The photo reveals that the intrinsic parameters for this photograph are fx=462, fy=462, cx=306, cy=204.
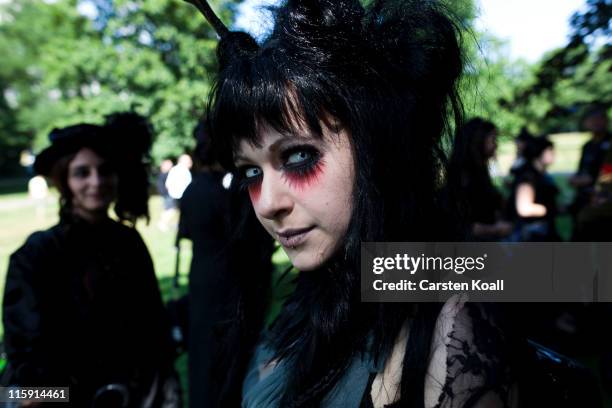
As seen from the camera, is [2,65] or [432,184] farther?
[2,65]

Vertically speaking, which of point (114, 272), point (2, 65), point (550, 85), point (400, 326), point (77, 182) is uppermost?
point (2, 65)

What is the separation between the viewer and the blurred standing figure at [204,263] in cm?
314

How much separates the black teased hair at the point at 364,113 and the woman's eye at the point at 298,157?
0.20 feet

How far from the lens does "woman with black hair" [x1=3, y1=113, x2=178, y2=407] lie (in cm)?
199

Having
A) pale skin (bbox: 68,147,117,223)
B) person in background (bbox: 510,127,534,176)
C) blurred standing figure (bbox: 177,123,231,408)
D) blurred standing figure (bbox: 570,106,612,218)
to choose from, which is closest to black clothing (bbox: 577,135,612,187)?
blurred standing figure (bbox: 570,106,612,218)

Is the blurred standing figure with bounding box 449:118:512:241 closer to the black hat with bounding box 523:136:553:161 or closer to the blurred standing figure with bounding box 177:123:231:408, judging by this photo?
the black hat with bounding box 523:136:553:161

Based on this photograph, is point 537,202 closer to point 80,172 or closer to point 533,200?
point 533,200

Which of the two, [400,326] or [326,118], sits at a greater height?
[326,118]

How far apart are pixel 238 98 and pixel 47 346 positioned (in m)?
1.58

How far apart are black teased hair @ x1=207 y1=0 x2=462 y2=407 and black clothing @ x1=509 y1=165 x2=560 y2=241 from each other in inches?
129

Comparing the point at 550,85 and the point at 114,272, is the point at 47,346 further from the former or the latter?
the point at 550,85

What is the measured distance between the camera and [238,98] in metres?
1.07

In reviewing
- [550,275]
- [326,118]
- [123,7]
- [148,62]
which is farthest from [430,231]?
[123,7]

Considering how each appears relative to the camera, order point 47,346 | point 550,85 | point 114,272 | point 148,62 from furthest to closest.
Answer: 1. point 148,62
2. point 550,85
3. point 114,272
4. point 47,346
